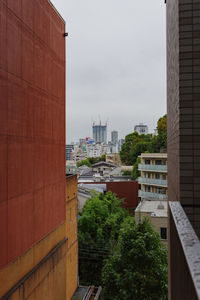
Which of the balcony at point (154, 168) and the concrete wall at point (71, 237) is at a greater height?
the balcony at point (154, 168)

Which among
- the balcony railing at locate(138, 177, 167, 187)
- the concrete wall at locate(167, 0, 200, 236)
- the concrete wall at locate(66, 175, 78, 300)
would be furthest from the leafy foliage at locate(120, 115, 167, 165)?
the concrete wall at locate(167, 0, 200, 236)

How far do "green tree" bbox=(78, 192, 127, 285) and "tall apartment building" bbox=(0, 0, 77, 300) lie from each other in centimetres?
733

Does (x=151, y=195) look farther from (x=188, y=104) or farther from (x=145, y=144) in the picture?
(x=188, y=104)

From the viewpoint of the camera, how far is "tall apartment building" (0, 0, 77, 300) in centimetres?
711

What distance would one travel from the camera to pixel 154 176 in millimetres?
32312

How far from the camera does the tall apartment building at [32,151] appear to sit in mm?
7113

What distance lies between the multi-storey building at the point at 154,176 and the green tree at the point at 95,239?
31.2 ft

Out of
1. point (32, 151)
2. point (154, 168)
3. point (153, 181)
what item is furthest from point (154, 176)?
point (32, 151)

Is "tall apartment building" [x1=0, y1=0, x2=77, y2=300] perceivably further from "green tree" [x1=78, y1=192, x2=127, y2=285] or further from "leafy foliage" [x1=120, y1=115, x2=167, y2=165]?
"leafy foliage" [x1=120, y1=115, x2=167, y2=165]

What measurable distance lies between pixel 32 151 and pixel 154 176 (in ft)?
83.6

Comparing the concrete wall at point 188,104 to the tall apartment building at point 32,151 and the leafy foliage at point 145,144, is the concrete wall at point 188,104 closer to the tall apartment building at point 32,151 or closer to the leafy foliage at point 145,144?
the tall apartment building at point 32,151

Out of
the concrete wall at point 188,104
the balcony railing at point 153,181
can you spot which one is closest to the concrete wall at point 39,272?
the concrete wall at point 188,104

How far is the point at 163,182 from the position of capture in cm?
3014

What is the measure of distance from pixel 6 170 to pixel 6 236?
1.81 meters
